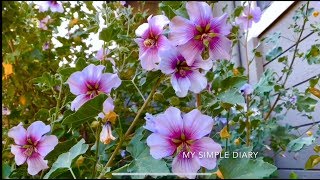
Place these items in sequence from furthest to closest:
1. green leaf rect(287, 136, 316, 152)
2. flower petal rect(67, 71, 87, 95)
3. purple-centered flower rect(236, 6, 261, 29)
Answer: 1. purple-centered flower rect(236, 6, 261, 29)
2. green leaf rect(287, 136, 316, 152)
3. flower petal rect(67, 71, 87, 95)

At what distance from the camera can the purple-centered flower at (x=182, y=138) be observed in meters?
0.55

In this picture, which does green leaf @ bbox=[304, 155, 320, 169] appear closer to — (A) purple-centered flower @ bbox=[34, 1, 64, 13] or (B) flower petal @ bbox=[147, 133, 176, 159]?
(B) flower petal @ bbox=[147, 133, 176, 159]

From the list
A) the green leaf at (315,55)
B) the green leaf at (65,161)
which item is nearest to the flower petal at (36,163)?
the green leaf at (65,161)

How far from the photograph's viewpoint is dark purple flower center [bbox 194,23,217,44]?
61 cm

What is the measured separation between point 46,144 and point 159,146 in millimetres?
251

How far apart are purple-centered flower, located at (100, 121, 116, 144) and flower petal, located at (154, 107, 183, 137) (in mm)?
121

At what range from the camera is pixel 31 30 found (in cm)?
134

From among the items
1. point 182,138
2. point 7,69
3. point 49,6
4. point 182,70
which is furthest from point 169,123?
point 49,6

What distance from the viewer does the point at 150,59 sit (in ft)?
2.18

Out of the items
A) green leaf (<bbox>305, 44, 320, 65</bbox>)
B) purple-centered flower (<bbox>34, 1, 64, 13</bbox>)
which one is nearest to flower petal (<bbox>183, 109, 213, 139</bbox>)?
green leaf (<bbox>305, 44, 320, 65</bbox>)

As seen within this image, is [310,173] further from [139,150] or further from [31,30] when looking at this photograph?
[31,30]

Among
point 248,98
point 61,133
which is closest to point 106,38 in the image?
point 61,133

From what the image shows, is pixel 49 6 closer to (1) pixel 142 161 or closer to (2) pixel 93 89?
(2) pixel 93 89

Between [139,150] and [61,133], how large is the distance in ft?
0.74
